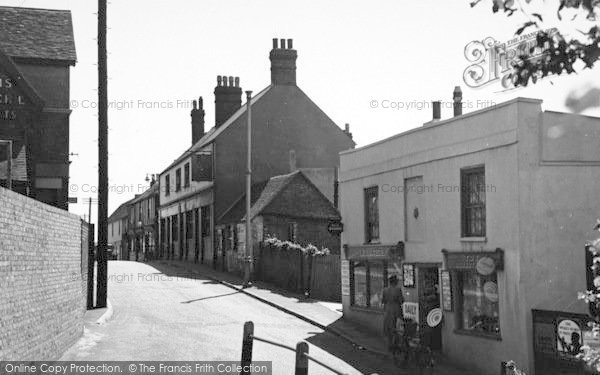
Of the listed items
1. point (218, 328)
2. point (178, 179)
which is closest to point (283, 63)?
point (178, 179)

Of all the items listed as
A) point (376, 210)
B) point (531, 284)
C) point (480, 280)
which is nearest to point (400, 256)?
point (376, 210)

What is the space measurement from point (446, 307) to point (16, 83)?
64.3 ft

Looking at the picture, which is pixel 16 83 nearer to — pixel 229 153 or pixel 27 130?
pixel 27 130

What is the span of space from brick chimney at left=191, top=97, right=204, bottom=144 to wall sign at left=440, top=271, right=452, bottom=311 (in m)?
42.2

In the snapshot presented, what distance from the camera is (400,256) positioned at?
21.2 meters

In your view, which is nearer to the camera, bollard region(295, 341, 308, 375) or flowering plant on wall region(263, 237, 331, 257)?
bollard region(295, 341, 308, 375)

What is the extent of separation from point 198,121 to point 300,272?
1201 inches

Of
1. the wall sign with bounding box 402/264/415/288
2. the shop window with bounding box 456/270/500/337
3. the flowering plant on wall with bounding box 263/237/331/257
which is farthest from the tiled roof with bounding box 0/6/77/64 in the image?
the shop window with bounding box 456/270/500/337

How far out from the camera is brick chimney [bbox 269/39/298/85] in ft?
149

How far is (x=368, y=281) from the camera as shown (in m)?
23.4

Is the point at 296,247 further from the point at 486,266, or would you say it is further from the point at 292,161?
the point at 486,266

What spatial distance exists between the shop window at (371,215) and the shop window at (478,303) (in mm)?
5049

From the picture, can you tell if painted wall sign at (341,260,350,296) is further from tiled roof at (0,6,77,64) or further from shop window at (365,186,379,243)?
tiled roof at (0,6,77,64)

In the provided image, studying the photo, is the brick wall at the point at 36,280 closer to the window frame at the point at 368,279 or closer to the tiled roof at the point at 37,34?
the window frame at the point at 368,279
